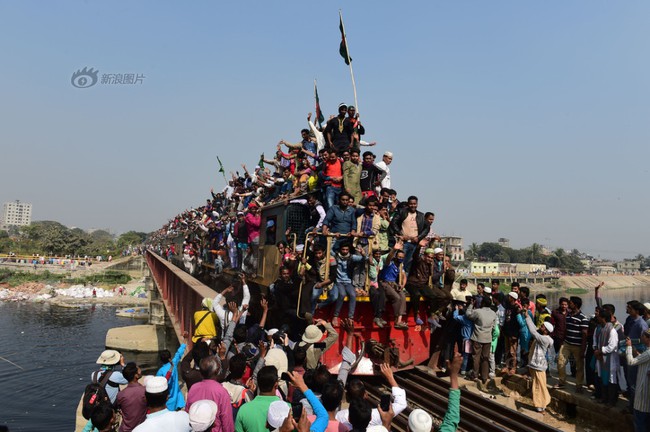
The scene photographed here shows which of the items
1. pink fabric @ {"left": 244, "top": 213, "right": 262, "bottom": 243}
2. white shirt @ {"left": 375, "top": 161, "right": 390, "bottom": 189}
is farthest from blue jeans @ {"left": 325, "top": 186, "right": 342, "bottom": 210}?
pink fabric @ {"left": 244, "top": 213, "right": 262, "bottom": 243}

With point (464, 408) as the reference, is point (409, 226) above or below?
above

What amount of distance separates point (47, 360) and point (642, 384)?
92.2ft

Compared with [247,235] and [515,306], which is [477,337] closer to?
[515,306]

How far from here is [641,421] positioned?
554 cm

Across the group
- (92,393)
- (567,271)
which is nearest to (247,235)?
(92,393)

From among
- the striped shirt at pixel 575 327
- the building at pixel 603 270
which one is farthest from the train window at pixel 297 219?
the building at pixel 603 270

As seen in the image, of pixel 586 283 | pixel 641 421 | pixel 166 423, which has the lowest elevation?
pixel 586 283

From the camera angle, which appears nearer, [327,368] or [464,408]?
[327,368]

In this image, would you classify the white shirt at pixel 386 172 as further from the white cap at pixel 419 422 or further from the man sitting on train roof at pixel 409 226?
the white cap at pixel 419 422

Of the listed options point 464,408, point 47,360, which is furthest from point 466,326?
point 47,360

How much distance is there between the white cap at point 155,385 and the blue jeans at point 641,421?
5544 mm

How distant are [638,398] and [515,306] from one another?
93.6 inches

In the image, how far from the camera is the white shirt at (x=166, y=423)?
337 cm

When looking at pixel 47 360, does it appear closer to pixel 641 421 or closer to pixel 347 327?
pixel 347 327
